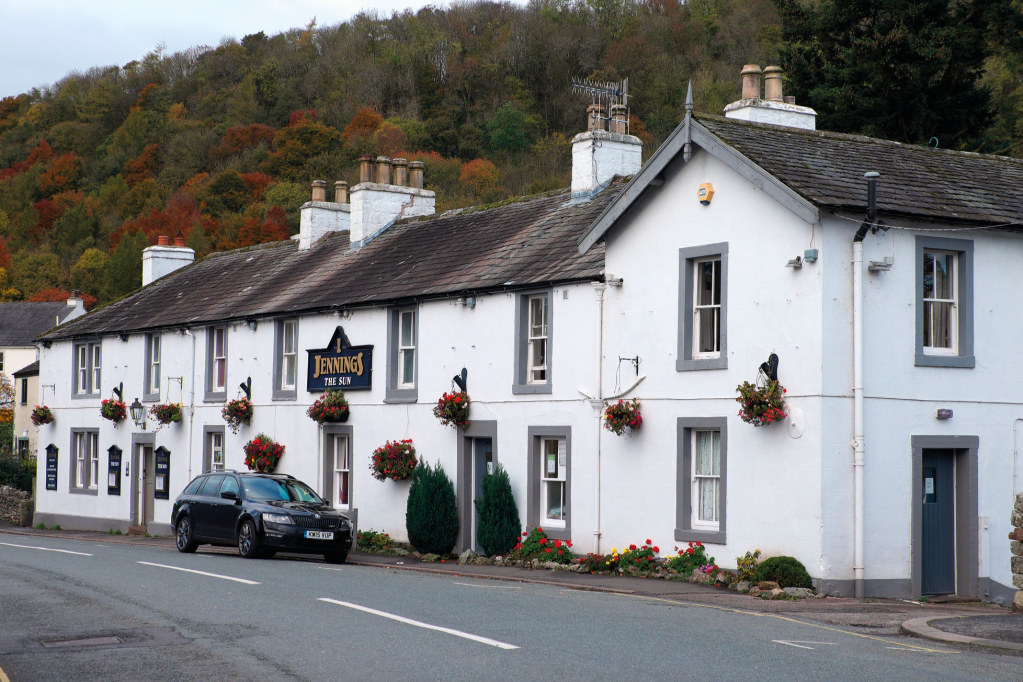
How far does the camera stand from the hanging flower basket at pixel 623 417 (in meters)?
18.5

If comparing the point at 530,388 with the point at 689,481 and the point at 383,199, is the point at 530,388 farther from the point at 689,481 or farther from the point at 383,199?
the point at 383,199

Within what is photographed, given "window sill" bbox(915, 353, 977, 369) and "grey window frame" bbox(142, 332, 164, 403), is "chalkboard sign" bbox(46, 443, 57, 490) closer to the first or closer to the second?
"grey window frame" bbox(142, 332, 164, 403)

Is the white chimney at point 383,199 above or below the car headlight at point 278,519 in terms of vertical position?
above

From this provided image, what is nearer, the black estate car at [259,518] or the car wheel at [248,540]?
the black estate car at [259,518]

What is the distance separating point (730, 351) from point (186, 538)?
11509 millimetres

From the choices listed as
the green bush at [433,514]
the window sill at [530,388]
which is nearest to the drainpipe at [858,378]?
the window sill at [530,388]

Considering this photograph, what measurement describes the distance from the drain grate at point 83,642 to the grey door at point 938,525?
36.9 ft

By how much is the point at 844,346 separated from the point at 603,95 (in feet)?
38.4

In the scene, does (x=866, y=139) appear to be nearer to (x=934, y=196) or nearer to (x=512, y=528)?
(x=934, y=196)

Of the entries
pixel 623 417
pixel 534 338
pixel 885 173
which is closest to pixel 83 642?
pixel 623 417

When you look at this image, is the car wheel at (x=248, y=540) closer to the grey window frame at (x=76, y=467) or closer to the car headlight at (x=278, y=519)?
the car headlight at (x=278, y=519)

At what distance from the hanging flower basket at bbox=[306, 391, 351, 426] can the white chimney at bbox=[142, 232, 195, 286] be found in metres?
16.4

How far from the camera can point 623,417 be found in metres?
18.5


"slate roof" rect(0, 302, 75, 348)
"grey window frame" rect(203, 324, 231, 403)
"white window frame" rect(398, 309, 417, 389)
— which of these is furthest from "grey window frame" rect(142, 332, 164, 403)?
"slate roof" rect(0, 302, 75, 348)
